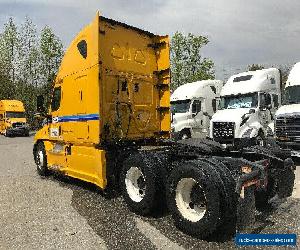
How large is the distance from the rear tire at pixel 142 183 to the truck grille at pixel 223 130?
803 cm

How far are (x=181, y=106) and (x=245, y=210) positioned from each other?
1380cm

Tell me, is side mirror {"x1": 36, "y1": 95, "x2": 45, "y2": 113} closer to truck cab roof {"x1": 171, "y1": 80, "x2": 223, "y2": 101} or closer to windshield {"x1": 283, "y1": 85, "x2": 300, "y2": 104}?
windshield {"x1": 283, "y1": 85, "x2": 300, "y2": 104}

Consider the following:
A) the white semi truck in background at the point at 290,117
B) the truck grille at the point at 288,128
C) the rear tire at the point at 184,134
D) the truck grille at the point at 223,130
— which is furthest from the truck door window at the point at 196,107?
the truck grille at the point at 288,128

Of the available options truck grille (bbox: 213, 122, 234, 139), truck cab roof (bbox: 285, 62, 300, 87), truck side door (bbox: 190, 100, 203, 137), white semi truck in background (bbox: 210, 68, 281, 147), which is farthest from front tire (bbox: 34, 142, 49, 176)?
truck cab roof (bbox: 285, 62, 300, 87)

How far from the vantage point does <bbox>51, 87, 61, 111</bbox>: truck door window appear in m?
8.84

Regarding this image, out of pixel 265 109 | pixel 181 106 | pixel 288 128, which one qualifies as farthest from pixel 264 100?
pixel 181 106

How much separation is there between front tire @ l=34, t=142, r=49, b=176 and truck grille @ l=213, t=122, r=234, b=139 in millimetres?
7580

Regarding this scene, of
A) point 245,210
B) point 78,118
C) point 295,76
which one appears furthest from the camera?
point 295,76

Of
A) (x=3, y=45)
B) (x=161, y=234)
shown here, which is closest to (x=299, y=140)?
(x=161, y=234)

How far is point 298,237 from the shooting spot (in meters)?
5.00

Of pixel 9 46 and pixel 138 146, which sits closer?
pixel 138 146

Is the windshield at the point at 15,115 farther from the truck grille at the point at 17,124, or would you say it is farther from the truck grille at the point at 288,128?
the truck grille at the point at 288,128

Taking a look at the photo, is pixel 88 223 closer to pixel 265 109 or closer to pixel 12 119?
pixel 265 109

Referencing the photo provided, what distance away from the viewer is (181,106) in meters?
18.2
